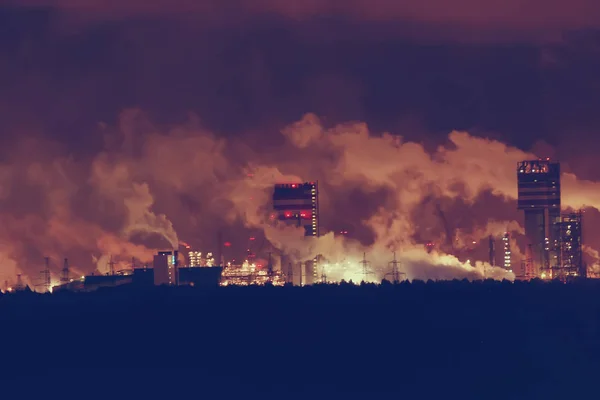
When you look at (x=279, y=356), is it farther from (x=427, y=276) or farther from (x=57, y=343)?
→ (x=427, y=276)

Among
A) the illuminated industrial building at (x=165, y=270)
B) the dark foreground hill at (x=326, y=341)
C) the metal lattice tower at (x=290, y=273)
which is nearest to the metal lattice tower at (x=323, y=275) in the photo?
the metal lattice tower at (x=290, y=273)

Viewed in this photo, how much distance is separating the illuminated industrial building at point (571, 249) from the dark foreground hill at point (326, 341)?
35.6 meters

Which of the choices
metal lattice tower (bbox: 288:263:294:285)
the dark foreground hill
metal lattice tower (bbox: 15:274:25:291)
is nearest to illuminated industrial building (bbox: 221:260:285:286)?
metal lattice tower (bbox: 288:263:294:285)

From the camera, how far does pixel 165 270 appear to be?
Result: 174 meters

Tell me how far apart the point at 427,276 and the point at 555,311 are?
74.0 meters

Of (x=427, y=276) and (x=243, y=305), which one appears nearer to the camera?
(x=243, y=305)

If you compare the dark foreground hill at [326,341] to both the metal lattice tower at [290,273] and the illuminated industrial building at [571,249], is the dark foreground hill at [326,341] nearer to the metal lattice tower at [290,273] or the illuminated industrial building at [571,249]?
the illuminated industrial building at [571,249]

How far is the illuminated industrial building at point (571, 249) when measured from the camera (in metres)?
179

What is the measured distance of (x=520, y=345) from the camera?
93.1 metres

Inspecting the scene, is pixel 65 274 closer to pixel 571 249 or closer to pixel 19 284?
pixel 19 284

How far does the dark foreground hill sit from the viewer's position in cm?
8056

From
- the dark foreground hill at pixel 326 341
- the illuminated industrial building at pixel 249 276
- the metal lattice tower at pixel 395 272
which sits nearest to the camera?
the dark foreground hill at pixel 326 341

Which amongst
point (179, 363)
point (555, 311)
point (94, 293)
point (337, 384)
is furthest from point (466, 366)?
point (94, 293)

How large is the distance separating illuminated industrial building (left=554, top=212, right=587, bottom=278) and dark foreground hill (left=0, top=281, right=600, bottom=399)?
117 ft
